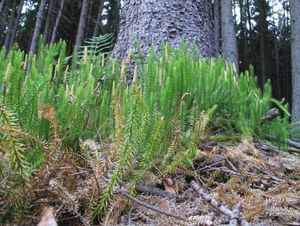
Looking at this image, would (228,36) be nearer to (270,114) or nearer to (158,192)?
(270,114)

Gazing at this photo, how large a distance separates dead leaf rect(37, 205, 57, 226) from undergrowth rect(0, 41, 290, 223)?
0.08 meters

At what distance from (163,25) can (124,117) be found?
1.60m

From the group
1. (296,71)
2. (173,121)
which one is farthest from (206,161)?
(296,71)

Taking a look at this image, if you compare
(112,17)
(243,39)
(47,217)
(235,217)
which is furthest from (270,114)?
(243,39)

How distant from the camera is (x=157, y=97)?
1.63 m

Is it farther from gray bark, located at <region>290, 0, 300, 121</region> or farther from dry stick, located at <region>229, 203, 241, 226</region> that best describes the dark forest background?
dry stick, located at <region>229, 203, 241, 226</region>

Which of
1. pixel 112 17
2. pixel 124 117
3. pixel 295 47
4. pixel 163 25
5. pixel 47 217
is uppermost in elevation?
pixel 112 17

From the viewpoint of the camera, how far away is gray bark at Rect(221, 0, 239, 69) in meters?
8.78

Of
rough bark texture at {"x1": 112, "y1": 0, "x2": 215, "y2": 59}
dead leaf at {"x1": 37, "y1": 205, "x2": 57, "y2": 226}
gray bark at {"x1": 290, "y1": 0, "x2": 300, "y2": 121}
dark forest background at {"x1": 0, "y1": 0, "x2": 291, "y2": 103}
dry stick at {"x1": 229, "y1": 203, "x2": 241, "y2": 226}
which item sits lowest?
dead leaf at {"x1": 37, "y1": 205, "x2": 57, "y2": 226}

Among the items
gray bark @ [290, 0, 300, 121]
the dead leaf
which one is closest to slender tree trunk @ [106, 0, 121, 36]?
gray bark @ [290, 0, 300, 121]

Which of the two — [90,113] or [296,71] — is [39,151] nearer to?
[90,113]

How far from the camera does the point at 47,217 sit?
0.92m

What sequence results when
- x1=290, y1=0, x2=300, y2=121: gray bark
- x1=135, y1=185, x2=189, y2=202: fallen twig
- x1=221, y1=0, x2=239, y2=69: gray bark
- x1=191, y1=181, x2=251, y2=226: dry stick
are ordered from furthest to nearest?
x1=221, y1=0, x2=239, y2=69: gray bark < x1=290, y1=0, x2=300, y2=121: gray bark < x1=135, y1=185, x2=189, y2=202: fallen twig < x1=191, y1=181, x2=251, y2=226: dry stick

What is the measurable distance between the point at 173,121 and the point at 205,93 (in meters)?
0.43
